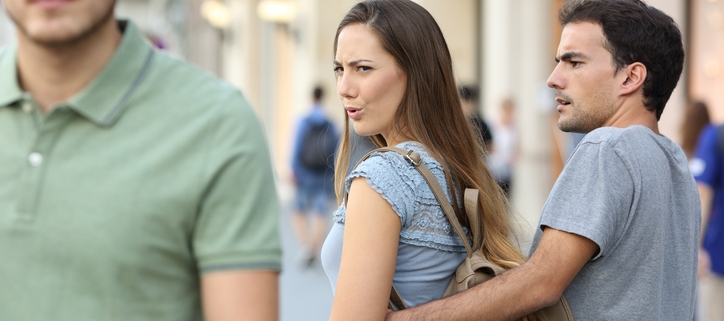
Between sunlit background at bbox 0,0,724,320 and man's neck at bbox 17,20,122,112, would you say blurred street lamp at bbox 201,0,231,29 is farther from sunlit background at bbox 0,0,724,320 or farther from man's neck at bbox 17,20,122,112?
man's neck at bbox 17,20,122,112

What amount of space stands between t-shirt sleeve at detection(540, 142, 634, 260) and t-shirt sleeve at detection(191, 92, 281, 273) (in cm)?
83

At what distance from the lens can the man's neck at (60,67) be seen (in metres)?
1.79

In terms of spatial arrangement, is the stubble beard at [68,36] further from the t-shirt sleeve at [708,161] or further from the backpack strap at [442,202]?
the t-shirt sleeve at [708,161]

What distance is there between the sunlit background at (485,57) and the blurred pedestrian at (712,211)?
4.10 ft

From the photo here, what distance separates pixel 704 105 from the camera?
5988mm

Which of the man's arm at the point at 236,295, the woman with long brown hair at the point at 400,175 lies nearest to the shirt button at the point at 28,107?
the man's arm at the point at 236,295

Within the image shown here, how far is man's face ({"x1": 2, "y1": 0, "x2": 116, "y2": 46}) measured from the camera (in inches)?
67.4

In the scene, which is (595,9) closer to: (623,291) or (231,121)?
(623,291)

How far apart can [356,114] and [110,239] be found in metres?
0.97

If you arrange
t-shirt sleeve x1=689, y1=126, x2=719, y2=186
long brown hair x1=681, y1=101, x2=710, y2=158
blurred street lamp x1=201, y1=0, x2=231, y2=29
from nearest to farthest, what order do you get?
t-shirt sleeve x1=689, y1=126, x2=719, y2=186 → long brown hair x1=681, y1=101, x2=710, y2=158 → blurred street lamp x1=201, y1=0, x2=231, y2=29

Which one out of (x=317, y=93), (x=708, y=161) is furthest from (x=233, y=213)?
(x=317, y=93)

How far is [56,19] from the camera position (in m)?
1.71

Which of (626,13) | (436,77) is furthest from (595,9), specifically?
(436,77)

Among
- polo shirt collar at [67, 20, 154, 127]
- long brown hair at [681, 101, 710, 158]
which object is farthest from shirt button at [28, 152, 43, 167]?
long brown hair at [681, 101, 710, 158]
